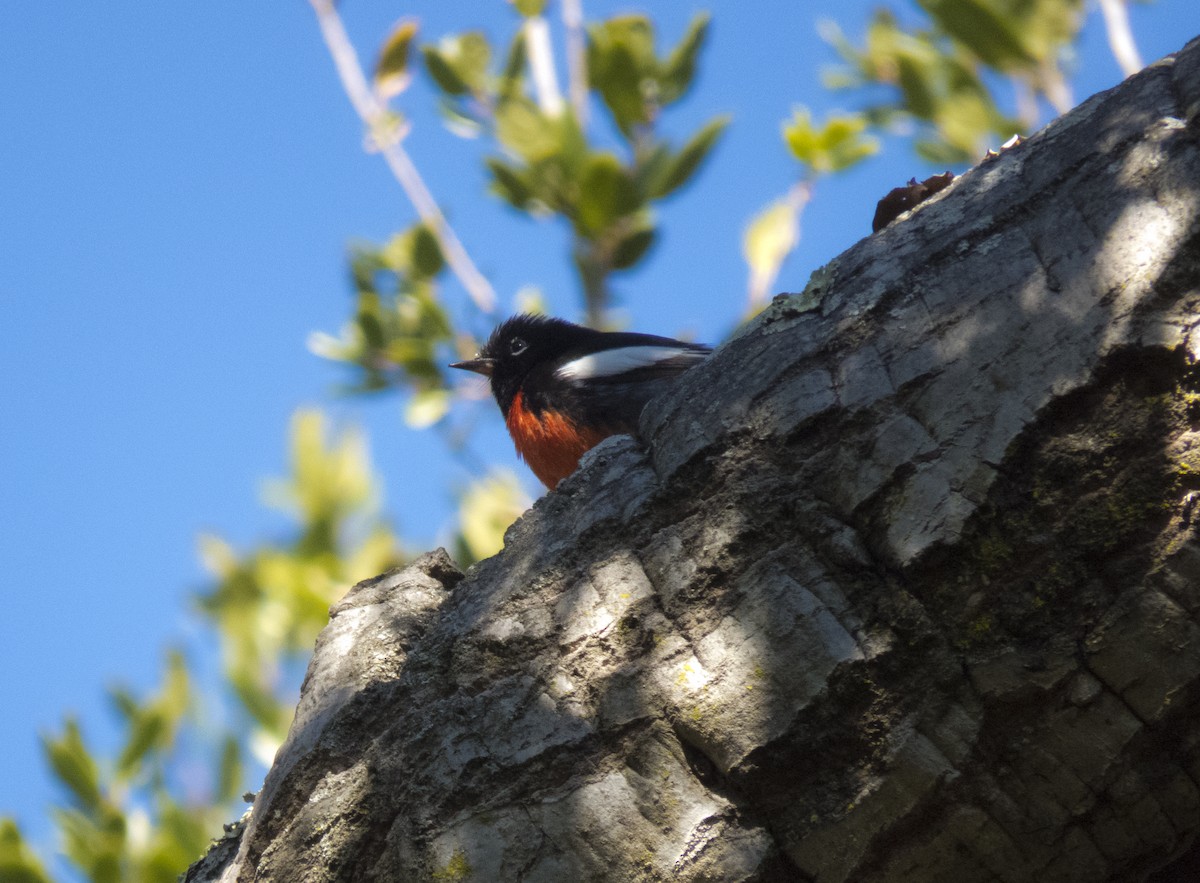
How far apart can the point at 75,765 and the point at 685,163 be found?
3803mm

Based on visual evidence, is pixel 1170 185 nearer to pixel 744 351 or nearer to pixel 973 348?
pixel 973 348

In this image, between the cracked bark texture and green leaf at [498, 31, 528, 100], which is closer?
the cracked bark texture

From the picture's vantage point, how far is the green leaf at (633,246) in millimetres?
5398

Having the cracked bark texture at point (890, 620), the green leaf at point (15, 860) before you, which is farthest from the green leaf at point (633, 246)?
the green leaf at point (15, 860)

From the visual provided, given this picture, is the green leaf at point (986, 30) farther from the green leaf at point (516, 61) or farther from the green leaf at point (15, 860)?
the green leaf at point (15, 860)

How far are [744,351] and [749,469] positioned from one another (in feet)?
1.19

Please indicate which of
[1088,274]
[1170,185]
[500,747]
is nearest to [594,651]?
[500,747]

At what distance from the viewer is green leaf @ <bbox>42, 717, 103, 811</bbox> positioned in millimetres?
4410

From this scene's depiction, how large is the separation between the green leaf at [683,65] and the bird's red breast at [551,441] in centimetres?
173

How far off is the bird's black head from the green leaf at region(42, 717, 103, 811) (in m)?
2.61

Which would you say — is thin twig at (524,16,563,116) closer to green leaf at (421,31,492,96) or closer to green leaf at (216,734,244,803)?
green leaf at (421,31,492,96)

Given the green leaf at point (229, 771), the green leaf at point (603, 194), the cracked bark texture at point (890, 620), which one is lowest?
the cracked bark texture at point (890, 620)

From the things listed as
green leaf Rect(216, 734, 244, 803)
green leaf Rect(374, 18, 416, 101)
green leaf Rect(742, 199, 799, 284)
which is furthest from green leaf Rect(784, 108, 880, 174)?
green leaf Rect(216, 734, 244, 803)

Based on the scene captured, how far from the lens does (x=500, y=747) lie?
A: 82.4 inches
